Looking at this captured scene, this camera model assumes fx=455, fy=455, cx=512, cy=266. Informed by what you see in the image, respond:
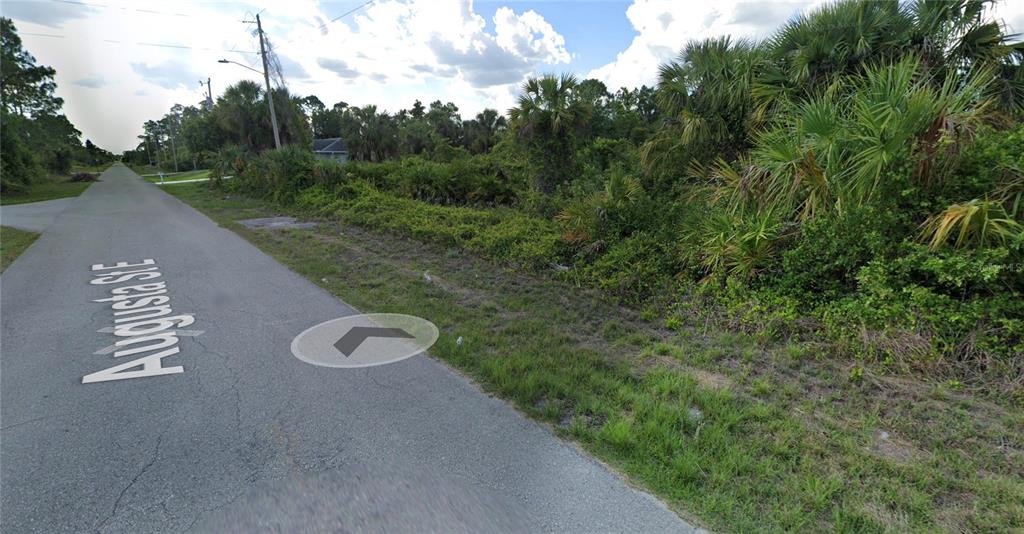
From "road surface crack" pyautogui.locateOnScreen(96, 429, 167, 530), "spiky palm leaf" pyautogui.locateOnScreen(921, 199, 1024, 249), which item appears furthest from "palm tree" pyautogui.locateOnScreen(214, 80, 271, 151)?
"spiky palm leaf" pyautogui.locateOnScreen(921, 199, 1024, 249)

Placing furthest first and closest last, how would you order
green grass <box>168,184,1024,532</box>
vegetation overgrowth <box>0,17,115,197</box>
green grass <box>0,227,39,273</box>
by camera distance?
1. vegetation overgrowth <box>0,17,115,197</box>
2. green grass <box>0,227,39,273</box>
3. green grass <box>168,184,1024,532</box>

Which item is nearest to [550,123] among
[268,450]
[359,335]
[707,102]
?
[707,102]

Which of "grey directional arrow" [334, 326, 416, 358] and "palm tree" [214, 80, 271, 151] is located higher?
"palm tree" [214, 80, 271, 151]

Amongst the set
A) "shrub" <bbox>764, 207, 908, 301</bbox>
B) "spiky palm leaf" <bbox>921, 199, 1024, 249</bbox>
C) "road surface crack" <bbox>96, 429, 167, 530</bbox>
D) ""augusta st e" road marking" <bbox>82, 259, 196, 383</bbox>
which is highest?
"spiky palm leaf" <bbox>921, 199, 1024, 249</bbox>

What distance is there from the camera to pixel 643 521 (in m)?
2.17

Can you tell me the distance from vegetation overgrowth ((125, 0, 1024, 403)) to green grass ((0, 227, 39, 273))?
648cm

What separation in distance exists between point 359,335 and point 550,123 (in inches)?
374

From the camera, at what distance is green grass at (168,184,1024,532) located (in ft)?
7.21

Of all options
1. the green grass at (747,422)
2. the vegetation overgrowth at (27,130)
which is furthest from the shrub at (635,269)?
the vegetation overgrowth at (27,130)

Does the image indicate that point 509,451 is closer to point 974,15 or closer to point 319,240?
point 974,15

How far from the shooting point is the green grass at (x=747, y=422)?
220 cm

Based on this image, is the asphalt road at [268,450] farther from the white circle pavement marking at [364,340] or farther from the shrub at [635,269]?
the shrub at [635,269]

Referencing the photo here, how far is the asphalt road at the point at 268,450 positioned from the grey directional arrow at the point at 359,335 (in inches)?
17.8

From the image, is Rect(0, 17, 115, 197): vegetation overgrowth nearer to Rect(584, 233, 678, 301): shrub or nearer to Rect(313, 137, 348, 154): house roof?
Rect(313, 137, 348, 154): house roof
